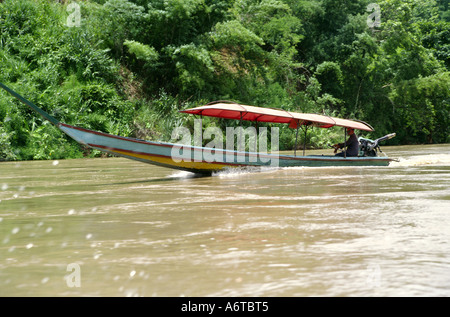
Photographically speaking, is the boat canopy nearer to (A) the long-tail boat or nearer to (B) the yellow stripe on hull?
(A) the long-tail boat

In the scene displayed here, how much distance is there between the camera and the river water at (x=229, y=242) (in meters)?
3.36

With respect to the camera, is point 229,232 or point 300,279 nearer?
point 300,279

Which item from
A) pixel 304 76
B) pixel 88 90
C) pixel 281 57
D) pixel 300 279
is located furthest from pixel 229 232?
pixel 304 76

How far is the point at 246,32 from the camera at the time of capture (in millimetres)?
23766

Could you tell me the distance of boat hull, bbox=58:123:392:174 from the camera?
10.2 metres

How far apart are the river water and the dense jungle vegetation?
1249 centimetres

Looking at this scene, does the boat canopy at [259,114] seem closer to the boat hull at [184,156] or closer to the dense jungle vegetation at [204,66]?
the boat hull at [184,156]

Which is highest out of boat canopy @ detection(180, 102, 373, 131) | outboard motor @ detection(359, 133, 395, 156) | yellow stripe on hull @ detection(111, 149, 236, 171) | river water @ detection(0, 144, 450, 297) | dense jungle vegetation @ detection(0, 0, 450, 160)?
dense jungle vegetation @ detection(0, 0, 450, 160)

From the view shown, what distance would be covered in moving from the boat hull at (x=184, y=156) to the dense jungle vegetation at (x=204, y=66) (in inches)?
343

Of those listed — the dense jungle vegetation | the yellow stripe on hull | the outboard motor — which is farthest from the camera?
the dense jungle vegetation
